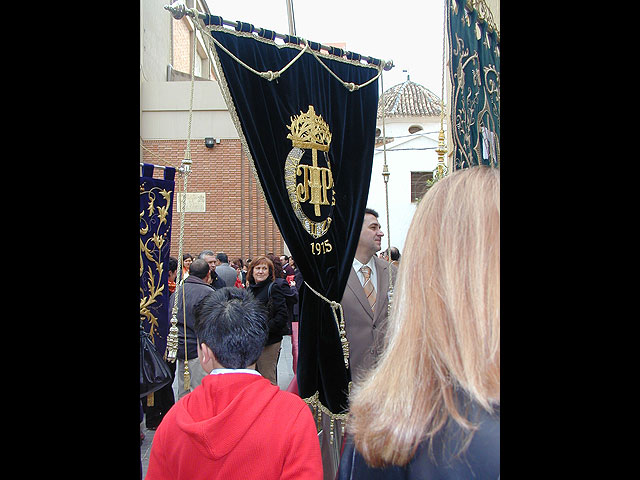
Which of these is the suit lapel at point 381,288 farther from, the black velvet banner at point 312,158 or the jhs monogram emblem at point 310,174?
the jhs monogram emblem at point 310,174

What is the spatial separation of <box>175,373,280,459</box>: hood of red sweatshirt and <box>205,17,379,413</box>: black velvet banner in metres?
0.93

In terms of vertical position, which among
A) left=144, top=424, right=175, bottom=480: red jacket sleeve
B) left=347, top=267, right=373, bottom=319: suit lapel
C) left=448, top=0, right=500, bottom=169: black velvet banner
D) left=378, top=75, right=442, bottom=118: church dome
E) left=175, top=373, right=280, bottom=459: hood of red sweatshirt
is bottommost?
left=144, top=424, right=175, bottom=480: red jacket sleeve

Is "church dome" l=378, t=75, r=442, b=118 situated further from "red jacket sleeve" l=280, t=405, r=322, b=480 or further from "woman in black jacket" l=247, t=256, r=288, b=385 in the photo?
"red jacket sleeve" l=280, t=405, r=322, b=480

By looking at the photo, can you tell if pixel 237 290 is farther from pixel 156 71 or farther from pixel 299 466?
pixel 156 71

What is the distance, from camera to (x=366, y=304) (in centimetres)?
290

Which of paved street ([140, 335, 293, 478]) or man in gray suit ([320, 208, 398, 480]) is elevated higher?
man in gray suit ([320, 208, 398, 480])

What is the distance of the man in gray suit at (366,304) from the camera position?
2826 mm

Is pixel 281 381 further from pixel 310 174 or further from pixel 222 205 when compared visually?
pixel 222 205

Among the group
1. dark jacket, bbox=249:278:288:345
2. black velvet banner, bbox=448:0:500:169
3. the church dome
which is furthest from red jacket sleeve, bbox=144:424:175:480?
the church dome

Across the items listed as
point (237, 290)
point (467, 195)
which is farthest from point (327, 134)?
point (467, 195)

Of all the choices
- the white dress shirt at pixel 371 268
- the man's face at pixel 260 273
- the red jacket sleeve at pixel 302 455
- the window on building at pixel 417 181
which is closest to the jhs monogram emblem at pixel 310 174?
the white dress shirt at pixel 371 268

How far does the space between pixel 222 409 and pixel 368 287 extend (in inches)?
70.2

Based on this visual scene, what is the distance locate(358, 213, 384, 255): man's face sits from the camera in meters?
3.07

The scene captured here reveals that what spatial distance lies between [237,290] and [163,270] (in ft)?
3.94
